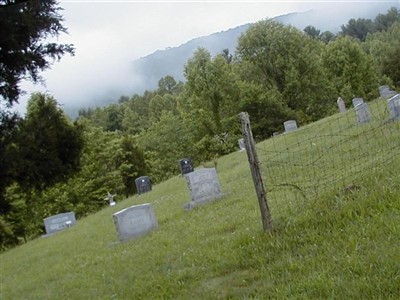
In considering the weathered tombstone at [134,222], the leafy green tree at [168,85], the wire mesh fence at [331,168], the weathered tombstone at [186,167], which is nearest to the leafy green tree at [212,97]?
the weathered tombstone at [186,167]

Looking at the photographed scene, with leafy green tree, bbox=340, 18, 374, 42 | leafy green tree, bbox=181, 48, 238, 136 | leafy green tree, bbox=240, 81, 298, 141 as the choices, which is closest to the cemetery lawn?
leafy green tree, bbox=240, 81, 298, 141

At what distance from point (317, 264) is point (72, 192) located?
122 ft

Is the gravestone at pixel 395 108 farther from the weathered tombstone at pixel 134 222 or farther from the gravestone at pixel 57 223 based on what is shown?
the gravestone at pixel 57 223

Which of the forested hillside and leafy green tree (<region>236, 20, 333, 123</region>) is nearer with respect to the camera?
the forested hillside

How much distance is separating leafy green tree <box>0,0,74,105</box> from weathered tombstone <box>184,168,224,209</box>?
22.4ft

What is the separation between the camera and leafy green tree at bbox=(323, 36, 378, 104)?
54.3m

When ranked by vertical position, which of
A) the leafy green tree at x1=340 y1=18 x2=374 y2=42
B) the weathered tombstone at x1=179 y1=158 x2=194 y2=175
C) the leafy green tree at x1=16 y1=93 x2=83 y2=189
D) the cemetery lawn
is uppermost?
the leafy green tree at x1=340 y1=18 x2=374 y2=42

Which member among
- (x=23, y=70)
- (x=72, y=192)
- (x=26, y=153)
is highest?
(x=23, y=70)

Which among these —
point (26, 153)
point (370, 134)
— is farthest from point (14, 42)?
point (370, 134)

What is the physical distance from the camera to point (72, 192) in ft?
130

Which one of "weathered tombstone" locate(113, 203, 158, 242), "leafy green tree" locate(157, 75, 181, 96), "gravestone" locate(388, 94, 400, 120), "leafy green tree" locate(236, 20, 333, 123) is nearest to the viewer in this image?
"weathered tombstone" locate(113, 203, 158, 242)

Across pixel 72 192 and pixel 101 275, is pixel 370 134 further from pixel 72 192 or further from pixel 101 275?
pixel 72 192

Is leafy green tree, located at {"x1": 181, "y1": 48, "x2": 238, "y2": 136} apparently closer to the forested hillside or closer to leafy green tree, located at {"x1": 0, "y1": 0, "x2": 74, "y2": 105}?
the forested hillside

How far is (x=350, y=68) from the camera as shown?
56094 mm
